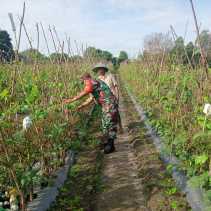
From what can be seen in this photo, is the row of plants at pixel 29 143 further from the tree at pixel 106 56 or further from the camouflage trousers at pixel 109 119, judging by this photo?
the tree at pixel 106 56

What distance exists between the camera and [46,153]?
4262 millimetres

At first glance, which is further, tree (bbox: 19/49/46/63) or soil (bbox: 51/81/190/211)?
tree (bbox: 19/49/46/63)

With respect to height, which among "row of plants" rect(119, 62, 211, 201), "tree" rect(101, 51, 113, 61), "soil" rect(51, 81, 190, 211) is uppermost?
"tree" rect(101, 51, 113, 61)

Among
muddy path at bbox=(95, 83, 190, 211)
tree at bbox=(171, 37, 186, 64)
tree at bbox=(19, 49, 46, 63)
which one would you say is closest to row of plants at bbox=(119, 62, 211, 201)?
muddy path at bbox=(95, 83, 190, 211)

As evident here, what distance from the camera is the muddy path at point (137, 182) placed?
12.3ft

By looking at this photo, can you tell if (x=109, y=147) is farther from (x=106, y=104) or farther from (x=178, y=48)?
(x=178, y=48)

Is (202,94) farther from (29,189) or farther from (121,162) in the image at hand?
(29,189)

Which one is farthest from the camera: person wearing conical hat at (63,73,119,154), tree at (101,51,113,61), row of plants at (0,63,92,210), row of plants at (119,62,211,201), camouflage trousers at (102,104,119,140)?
tree at (101,51,113,61)

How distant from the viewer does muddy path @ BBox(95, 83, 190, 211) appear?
Result: 3738 mm

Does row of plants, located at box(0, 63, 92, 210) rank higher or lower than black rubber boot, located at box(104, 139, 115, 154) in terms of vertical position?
higher

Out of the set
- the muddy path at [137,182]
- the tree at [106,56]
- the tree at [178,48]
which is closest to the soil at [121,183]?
the muddy path at [137,182]

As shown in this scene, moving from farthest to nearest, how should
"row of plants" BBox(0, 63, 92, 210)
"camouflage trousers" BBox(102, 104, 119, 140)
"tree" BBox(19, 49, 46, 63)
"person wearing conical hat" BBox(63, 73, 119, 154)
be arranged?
"camouflage trousers" BBox(102, 104, 119, 140), "person wearing conical hat" BBox(63, 73, 119, 154), "tree" BBox(19, 49, 46, 63), "row of plants" BBox(0, 63, 92, 210)

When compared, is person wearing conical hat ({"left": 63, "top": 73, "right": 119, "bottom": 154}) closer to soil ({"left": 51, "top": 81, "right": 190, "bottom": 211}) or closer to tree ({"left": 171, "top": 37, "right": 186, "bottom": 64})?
soil ({"left": 51, "top": 81, "right": 190, "bottom": 211})

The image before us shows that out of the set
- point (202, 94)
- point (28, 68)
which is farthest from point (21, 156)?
point (28, 68)
